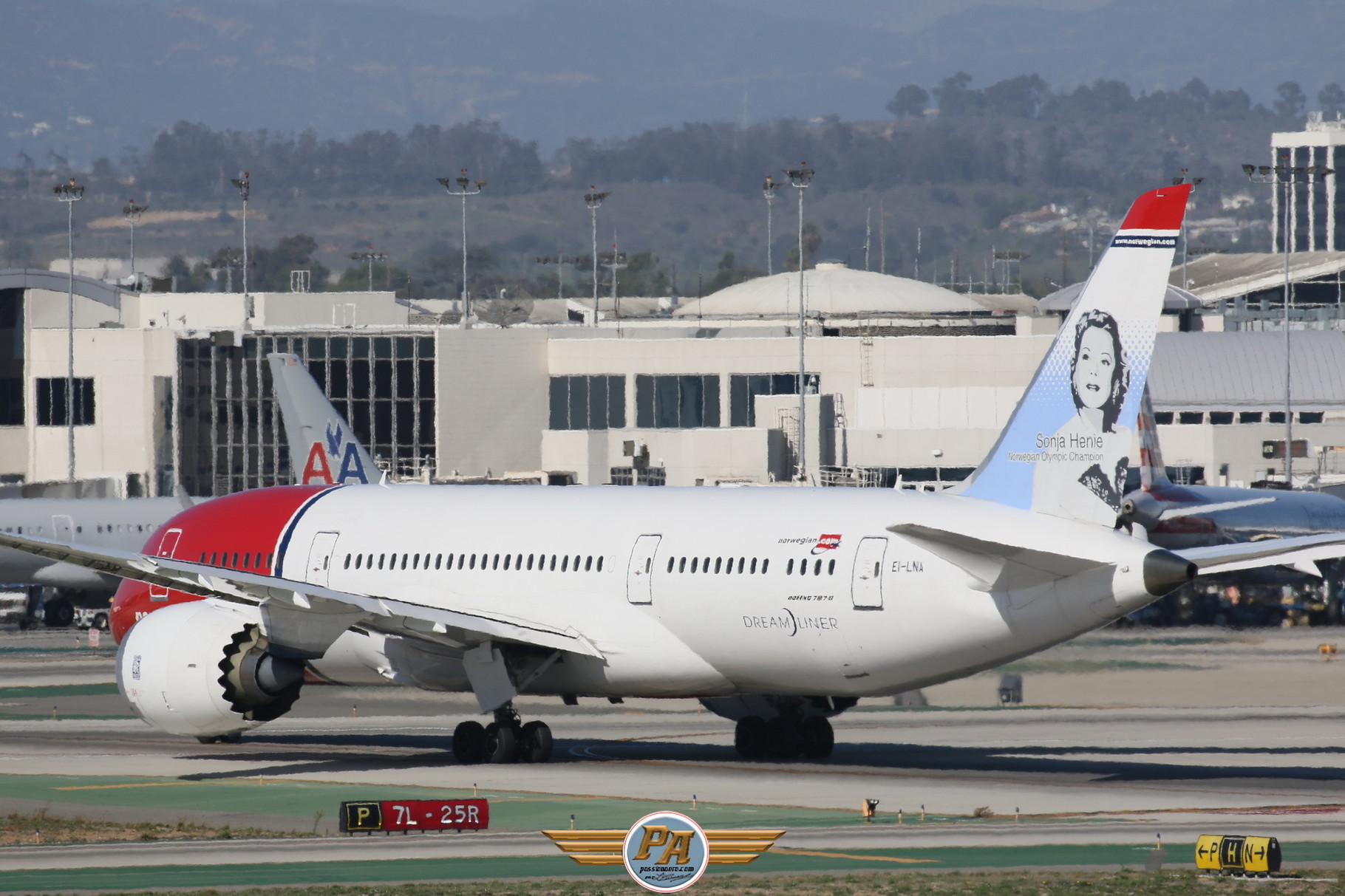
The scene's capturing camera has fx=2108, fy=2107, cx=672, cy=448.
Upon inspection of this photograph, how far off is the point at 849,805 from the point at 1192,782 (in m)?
5.68

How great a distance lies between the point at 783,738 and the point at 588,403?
70.7 m

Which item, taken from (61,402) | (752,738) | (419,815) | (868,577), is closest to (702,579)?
(868,577)

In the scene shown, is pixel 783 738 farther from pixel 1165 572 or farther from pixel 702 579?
pixel 1165 572

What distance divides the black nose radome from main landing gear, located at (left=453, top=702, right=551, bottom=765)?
1071cm

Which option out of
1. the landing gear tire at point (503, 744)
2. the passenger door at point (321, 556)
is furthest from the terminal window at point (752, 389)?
the landing gear tire at point (503, 744)

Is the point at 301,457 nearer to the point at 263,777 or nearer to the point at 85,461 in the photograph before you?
the point at 263,777

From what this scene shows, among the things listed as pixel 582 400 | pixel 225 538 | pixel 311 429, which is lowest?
pixel 225 538

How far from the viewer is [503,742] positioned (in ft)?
112

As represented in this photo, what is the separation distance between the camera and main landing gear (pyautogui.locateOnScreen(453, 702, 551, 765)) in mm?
34031

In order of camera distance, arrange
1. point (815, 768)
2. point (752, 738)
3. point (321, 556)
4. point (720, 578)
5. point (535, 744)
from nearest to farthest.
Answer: point (720, 578) → point (815, 768) → point (535, 744) → point (752, 738) → point (321, 556)

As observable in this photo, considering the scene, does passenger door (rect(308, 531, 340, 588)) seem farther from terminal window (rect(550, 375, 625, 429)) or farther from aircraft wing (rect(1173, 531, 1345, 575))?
terminal window (rect(550, 375, 625, 429))

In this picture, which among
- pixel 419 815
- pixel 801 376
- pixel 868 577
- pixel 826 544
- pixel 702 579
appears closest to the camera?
pixel 419 815

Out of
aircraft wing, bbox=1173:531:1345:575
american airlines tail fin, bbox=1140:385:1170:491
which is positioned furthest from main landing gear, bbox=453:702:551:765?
american airlines tail fin, bbox=1140:385:1170:491

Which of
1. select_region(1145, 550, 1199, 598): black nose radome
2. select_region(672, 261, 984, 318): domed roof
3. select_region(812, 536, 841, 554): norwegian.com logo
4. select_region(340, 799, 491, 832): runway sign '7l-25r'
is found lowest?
select_region(340, 799, 491, 832): runway sign '7l-25r'
